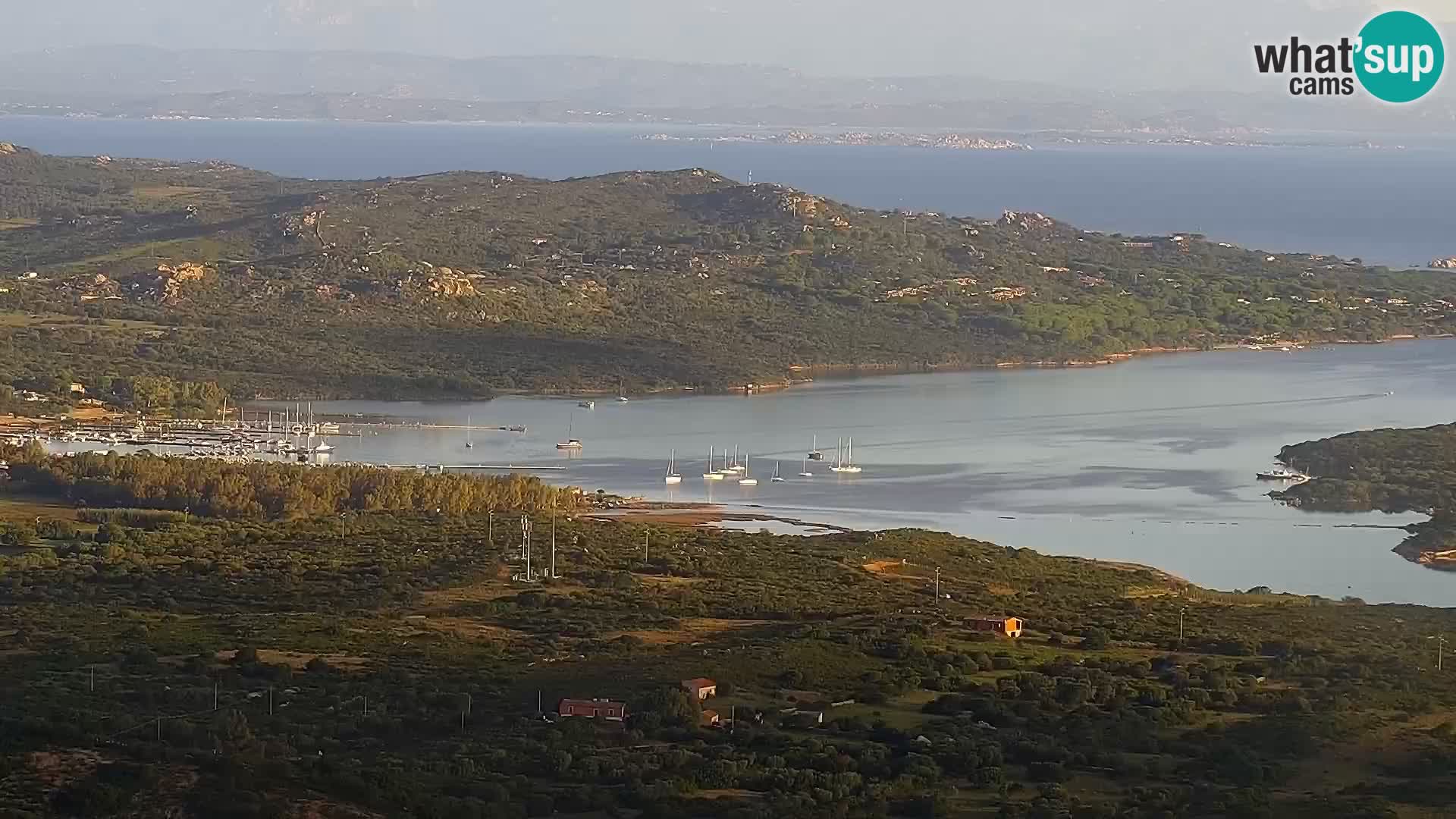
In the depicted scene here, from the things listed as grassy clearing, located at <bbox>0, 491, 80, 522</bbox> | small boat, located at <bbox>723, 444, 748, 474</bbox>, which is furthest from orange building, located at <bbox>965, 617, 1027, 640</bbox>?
small boat, located at <bbox>723, 444, 748, 474</bbox>

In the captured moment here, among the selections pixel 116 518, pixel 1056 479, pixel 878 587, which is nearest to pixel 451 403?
pixel 1056 479

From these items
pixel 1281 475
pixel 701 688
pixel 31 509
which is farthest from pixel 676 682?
pixel 1281 475

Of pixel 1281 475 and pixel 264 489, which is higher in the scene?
pixel 264 489

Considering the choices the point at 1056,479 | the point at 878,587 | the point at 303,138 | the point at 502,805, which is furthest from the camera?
the point at 303,138

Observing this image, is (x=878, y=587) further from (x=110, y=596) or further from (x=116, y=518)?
(x=116, y=518)

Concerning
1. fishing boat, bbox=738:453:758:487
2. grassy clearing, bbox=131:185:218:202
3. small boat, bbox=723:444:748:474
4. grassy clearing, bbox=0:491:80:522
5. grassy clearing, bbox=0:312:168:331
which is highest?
grassy clearing, bbox=131:185:218:202

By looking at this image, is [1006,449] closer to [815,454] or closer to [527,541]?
[815,454]

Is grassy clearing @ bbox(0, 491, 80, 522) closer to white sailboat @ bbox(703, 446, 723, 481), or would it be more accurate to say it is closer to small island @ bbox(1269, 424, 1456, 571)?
white sailboat @ bbox(703, 446, 723, 481)
